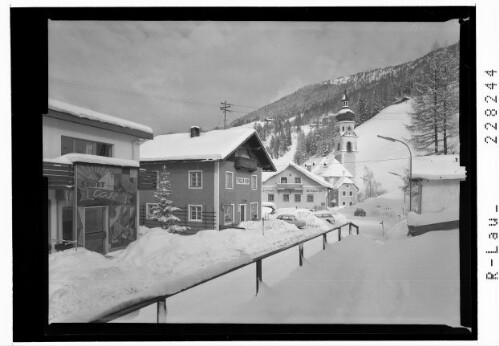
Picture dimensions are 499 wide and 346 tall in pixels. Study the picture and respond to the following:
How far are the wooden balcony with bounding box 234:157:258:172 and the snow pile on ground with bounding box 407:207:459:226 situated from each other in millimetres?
1431

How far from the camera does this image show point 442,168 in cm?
238

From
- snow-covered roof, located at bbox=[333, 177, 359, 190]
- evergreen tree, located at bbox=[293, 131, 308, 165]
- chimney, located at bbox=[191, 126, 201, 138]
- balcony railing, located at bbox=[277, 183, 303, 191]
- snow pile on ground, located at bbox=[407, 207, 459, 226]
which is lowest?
snow pile on ground, located at bbox=[407, 207, 459, 226]

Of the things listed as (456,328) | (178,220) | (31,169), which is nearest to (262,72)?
(178,220)

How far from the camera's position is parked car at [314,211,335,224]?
2605mm

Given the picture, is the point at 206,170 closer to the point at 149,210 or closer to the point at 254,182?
the point at 254,182

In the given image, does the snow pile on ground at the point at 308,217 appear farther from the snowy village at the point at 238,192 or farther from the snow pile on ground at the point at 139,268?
the snow pile on ground at the point at 139,268

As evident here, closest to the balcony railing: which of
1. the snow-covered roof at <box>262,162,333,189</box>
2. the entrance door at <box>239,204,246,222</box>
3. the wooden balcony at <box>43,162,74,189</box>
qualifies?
the snow-covered roof at <box>262,162,333,189</box>

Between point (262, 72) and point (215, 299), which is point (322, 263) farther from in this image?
point (262, 72)

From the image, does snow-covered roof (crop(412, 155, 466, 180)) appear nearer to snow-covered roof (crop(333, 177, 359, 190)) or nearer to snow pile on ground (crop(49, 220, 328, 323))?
snow-covered roof (crop(333, 177, 359, 190))

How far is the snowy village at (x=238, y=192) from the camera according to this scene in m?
2.31

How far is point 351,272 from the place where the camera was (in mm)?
2469

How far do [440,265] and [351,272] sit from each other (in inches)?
29.9

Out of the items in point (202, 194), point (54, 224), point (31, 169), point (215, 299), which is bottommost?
point (215, 299)

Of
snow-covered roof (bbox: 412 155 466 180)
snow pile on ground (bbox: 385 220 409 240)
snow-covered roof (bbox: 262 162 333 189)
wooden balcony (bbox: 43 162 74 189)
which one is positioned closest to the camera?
wooden balcony (bbox: 43 162 74 189)
